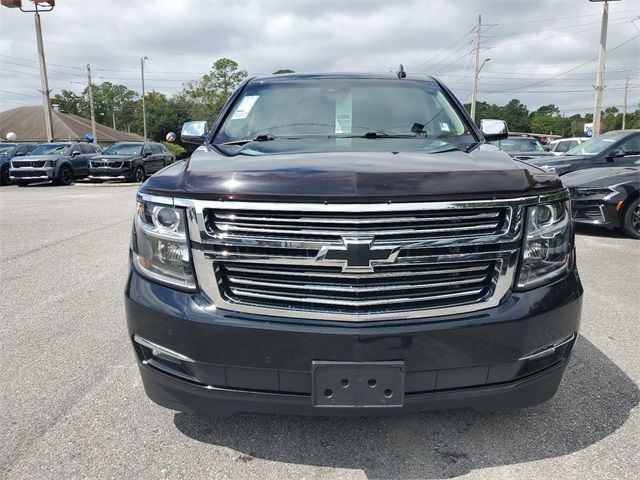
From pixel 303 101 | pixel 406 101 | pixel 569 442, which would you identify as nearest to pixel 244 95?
pixel 303 101

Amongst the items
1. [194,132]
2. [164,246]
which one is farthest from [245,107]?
[164,246]

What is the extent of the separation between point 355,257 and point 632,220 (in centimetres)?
716

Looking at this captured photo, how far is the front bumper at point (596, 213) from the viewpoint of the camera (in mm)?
7559

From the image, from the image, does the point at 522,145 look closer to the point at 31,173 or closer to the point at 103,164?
the point at 103,164

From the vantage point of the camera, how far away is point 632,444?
7.94ft

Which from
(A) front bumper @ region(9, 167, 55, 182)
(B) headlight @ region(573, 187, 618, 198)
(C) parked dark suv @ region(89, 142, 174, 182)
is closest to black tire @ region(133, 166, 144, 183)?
(C) parked dark suv @ region(89, 142, 174, 182)

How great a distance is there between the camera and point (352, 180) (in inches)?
78.9

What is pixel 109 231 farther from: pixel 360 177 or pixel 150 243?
pixel 360 177

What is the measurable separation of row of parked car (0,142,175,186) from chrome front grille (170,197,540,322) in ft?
56.0

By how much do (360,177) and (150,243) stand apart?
91 cm

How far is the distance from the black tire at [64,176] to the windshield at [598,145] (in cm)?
1693

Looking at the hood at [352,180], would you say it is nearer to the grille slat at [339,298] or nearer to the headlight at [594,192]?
the grille slat at [339,298]

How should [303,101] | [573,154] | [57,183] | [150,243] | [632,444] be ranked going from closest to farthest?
1. [150,243]
2. [632,444]
3. [303,101]
4. [573,154]
5. [57,183]

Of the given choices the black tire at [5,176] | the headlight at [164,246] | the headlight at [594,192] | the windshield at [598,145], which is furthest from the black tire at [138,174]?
the headlight at [164,246]
